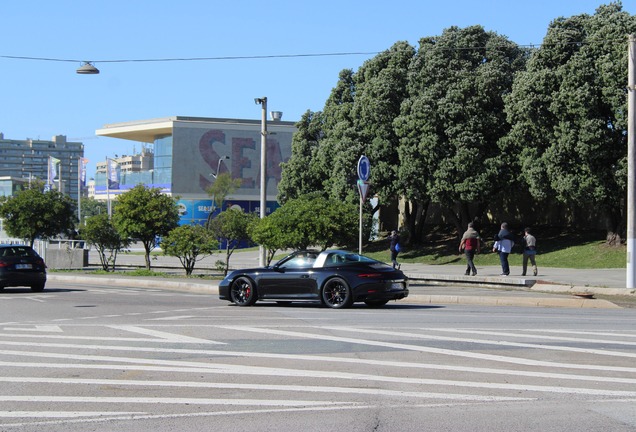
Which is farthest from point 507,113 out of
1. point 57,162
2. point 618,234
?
point 57,162

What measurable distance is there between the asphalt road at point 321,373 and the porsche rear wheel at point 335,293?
1569 millimetres

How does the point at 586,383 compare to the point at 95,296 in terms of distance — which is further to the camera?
the point at 95,296

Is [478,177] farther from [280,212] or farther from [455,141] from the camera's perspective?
[280,212]

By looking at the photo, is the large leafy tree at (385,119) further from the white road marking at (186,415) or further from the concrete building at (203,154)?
the concrete building at (203,154)

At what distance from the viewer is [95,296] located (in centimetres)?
1856

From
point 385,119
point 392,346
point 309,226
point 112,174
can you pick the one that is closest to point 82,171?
point 112,174

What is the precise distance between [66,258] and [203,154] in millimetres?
35259

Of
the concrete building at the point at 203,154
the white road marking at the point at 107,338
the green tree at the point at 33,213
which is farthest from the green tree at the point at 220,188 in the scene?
the white road marking at the point at 107,338

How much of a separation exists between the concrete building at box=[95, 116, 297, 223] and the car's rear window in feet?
158

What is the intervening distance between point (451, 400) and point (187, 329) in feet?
19.8

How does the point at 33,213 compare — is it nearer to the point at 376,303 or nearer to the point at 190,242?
the point at 190,242

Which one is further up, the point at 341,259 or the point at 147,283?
the point at 341,259

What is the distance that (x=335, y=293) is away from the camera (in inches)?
566

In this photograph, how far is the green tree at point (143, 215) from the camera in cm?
2844
